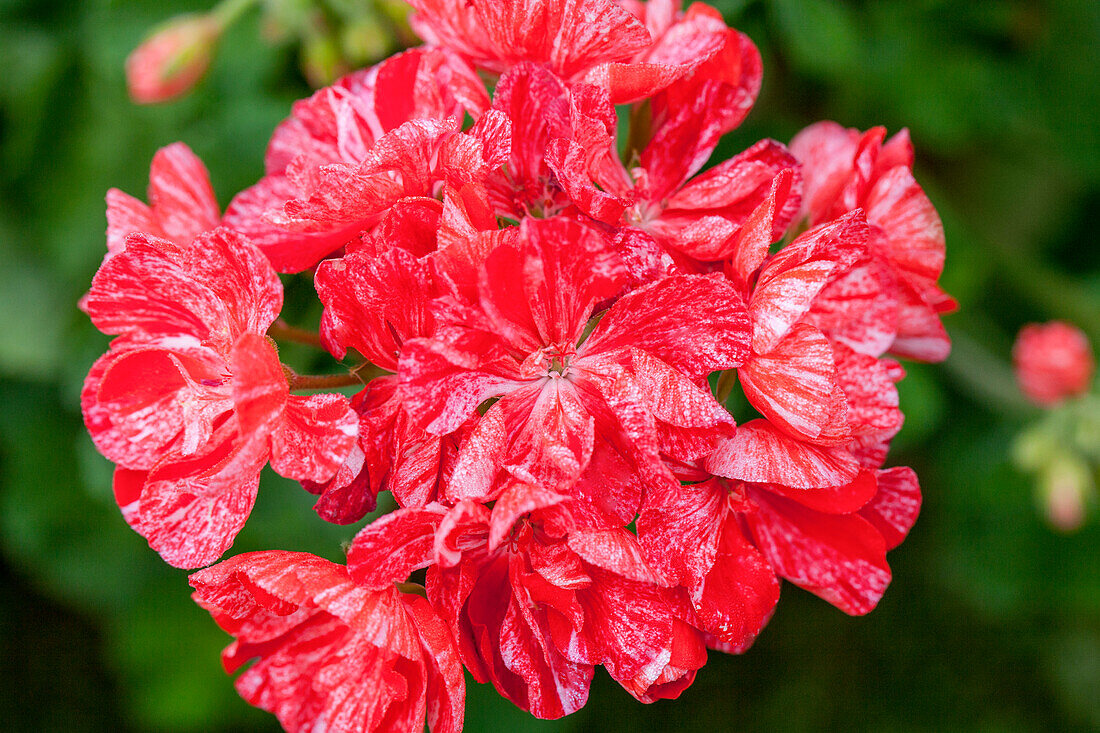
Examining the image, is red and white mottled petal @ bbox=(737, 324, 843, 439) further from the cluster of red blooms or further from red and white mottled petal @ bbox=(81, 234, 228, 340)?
red and white mottled petal @ bbox=(81, 234, 228, 340)

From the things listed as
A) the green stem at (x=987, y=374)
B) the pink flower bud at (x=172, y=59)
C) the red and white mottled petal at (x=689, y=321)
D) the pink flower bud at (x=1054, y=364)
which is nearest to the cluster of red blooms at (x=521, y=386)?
the red and white mottled petal at (x=689, y=321)

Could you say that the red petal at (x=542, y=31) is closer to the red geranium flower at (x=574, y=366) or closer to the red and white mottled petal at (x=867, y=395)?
the red geranium flower at (x=574, y=366)

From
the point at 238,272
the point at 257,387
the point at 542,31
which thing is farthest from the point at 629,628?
the point at 542,31

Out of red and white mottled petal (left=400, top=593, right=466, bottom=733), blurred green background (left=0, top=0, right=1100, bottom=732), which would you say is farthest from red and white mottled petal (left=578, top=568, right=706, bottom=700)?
blurred green background (left=0, top=0, right=1100, bottom=732)

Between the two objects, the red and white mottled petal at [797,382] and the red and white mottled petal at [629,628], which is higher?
the red and white mottled petal at [797,382]

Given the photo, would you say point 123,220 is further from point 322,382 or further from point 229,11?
point 229,11

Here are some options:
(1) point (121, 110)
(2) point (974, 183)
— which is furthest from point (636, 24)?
(2) point (974, 183)
